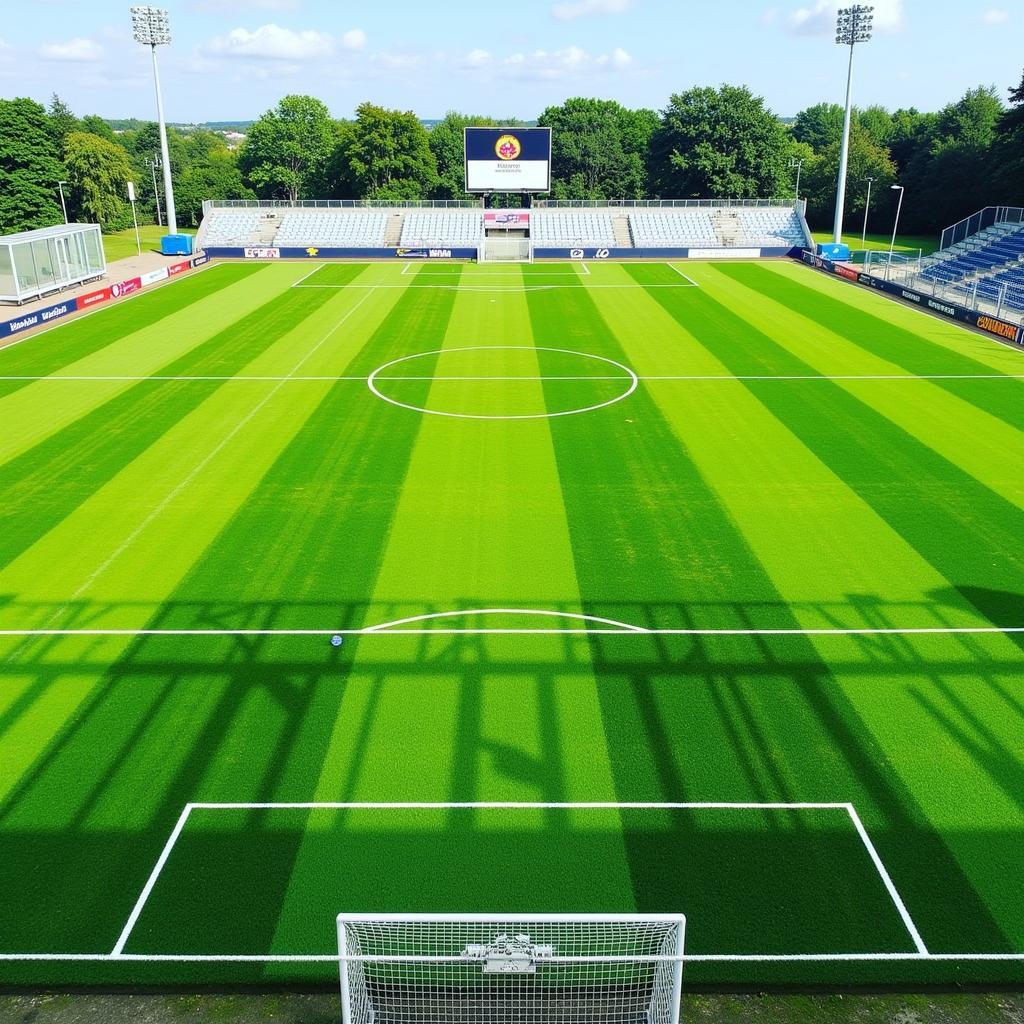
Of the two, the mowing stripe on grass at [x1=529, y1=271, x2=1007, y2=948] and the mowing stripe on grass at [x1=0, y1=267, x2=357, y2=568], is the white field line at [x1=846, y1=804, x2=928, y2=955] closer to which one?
the mowing stripe on grass at [x1=529, y1=271, x2=1007, y2=948]

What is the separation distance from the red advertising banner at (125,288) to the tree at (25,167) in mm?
40311

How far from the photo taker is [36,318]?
40.8 m

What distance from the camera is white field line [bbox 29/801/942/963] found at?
31.8 feet

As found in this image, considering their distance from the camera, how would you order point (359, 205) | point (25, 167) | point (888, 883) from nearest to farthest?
point (888, 883), point (359, 205), point (25, 167)

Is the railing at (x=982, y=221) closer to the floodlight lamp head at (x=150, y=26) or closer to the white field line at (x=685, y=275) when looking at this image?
the white field line at (x=685, y=275)

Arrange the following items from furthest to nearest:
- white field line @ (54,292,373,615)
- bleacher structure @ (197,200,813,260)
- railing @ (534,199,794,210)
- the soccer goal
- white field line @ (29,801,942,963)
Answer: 1. railing @ (534,199,794,210)
2. bleacher structure @ (197,200,813,260)
3. white field line @ (54,292,373,615)
4. white field line @ (29,801,942,963)
5. the soccer goal

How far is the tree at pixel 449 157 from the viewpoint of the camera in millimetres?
105688

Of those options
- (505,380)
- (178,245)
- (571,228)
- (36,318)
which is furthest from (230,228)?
(505,380)

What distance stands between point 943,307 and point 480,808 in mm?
40564

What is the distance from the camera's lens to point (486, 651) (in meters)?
15.3

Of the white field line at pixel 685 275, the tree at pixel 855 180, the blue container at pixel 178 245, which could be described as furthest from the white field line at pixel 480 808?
the tree at pixel 855 180

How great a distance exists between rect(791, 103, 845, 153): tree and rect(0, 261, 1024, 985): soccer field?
338ft

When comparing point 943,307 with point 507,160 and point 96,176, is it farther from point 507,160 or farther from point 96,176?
point 96,176

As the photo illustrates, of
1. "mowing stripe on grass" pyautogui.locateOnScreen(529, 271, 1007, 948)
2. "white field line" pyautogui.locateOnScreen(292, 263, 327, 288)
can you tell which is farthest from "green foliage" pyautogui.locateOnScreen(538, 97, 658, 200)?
"mowing stripe on grass" pyautogui.locateOnScreen(529, 271, 1007, 948)
